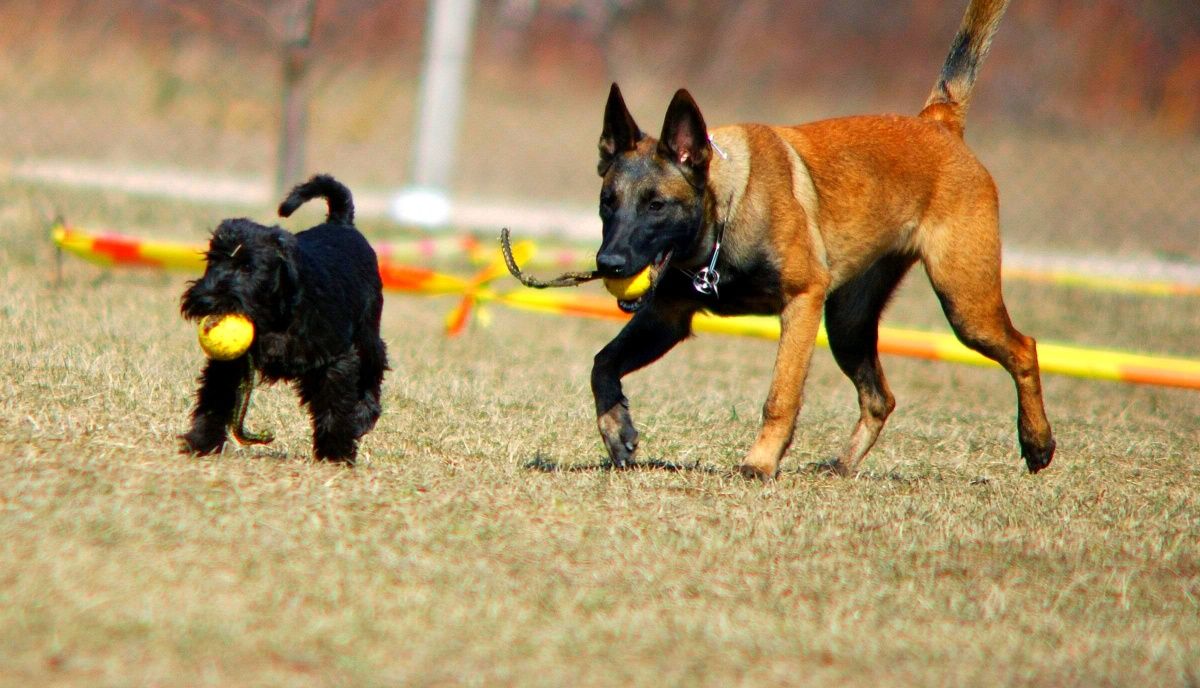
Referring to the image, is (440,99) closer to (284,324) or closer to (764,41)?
(764,41)

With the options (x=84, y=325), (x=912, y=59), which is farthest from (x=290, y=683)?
(x=912, y=59)

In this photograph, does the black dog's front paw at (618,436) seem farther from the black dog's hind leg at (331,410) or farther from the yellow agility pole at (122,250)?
the yellow agility pole at (122,250)

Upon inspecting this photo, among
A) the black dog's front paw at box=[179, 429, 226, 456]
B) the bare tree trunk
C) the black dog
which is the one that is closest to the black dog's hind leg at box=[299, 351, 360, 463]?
the black dog

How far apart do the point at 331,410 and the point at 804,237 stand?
185cm

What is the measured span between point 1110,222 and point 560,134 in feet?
23.4

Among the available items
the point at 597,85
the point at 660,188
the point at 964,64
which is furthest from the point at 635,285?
the point at 597,85

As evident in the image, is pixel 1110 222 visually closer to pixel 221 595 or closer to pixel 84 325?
pixel 84 325

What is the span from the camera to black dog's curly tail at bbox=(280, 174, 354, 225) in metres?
5.54

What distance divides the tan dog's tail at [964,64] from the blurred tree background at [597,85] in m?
9.50

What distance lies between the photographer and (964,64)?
21.3ft

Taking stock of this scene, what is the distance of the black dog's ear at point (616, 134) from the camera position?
530 centimetres

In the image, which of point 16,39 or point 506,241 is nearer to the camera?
point 506,241

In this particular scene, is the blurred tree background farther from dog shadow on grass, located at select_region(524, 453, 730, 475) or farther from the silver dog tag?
the silver dog tag

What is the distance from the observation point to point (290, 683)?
3.06 meters
